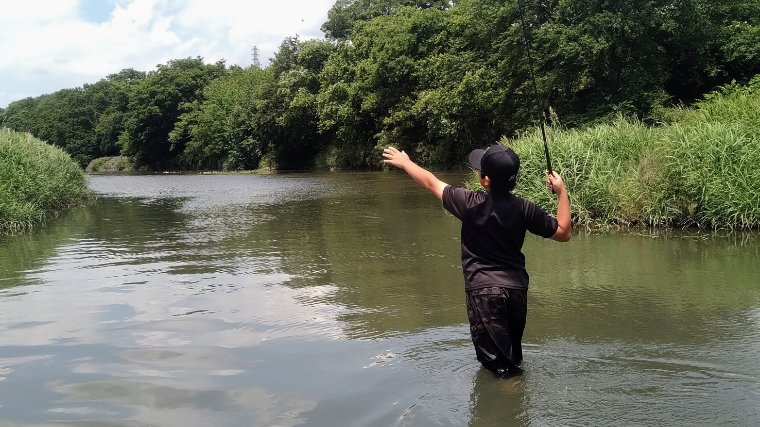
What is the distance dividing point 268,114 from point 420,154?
66.2 ft

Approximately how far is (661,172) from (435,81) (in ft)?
93.3

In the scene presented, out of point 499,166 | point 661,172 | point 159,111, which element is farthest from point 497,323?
point 159,111

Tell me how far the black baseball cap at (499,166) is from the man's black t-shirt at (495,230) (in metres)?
0.13

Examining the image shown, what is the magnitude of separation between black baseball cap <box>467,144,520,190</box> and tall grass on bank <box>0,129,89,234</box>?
46.5 ft

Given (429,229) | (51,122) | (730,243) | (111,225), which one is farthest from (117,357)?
(51,122)

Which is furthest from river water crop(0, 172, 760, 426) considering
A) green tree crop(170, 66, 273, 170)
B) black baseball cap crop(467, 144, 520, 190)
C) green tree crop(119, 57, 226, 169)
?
green tree crop(119, 57, 226, 169)

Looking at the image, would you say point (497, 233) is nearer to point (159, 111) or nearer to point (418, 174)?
point (418, 174)

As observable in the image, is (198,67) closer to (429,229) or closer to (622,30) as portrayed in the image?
(622,30)

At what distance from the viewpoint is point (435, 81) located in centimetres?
4006

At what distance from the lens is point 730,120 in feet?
46.6

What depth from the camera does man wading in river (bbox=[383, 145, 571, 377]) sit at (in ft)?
14.1

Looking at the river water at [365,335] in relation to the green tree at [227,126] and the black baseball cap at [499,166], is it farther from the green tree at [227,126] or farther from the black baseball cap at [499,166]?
the green tree at [227,126]

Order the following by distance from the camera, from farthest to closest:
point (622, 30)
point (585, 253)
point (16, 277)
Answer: point (622, 30) < point (585, 253) < point (16, 277)

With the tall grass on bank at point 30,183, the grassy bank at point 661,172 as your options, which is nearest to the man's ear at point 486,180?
the grassy bank at point 661,172
